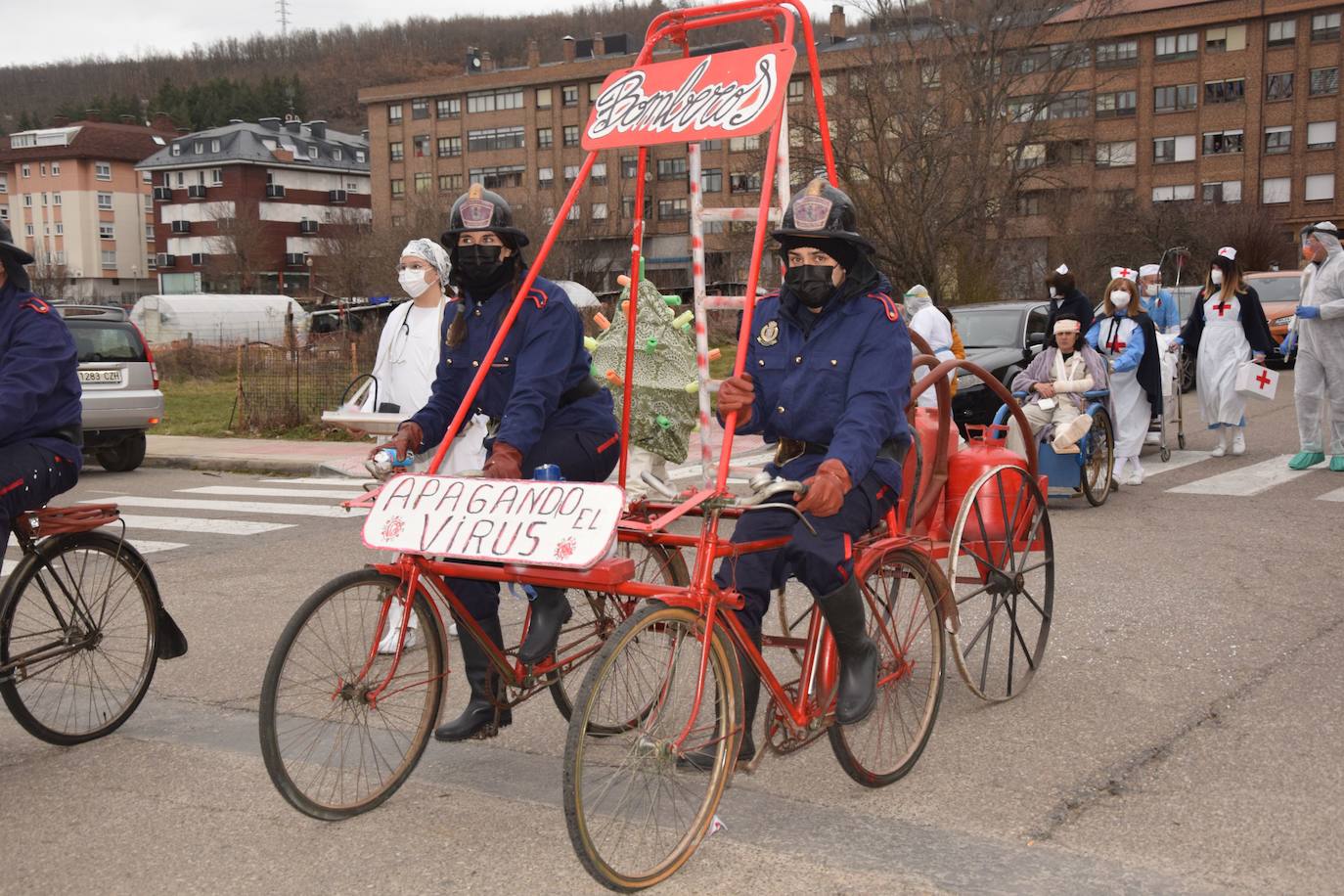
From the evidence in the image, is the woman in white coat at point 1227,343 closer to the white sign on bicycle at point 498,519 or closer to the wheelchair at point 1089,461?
the wheelchair at point 1089,461

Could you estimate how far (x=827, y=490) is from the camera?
392cm

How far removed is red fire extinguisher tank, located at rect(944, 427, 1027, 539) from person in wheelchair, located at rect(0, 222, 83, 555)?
3509mm

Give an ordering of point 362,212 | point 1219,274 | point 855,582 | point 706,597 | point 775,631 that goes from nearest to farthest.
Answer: point 706,597, point 855,582, point 775,631, point 1219,274, point 362,212

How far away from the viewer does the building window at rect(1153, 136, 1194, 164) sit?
6950 cm

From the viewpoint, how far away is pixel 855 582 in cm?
432

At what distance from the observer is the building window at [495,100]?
302ft

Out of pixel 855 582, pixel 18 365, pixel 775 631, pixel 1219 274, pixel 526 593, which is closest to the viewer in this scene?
pixel 855 582

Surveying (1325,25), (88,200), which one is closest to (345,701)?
(1325,25)

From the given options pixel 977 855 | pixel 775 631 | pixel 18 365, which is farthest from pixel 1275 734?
pixel 18 365

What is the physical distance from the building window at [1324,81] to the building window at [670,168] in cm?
3641

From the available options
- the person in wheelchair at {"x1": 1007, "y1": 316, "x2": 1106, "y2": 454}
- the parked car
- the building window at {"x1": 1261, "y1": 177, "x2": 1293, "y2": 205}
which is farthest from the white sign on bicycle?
the building window at {"x1": 1261, "y1": 177, "x2": 1293, "y2": 205}

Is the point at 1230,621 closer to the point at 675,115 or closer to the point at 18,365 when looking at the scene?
the point at 675,115

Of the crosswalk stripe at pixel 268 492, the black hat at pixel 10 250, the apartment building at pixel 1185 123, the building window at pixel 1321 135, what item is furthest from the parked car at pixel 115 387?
the building window at pixel 1321 135

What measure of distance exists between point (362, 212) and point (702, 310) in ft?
342
